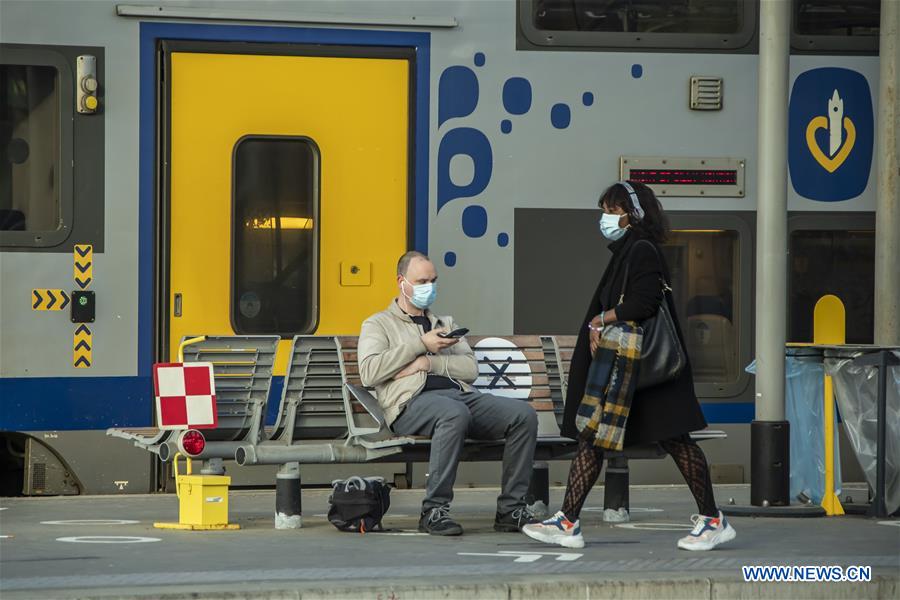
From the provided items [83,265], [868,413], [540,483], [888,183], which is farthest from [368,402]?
[888,183]

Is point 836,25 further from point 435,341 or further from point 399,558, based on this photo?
point 399,558

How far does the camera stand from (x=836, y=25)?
391 inches

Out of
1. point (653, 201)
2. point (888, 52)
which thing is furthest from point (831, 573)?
point (888, 52)

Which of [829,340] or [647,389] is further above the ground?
[829,340]

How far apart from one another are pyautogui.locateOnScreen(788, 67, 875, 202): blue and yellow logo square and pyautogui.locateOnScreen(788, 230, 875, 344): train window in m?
0.27

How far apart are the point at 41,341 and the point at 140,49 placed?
1.74 m

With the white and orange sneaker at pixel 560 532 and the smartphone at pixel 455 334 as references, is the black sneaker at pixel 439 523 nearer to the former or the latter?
the white and orange sneaker at pixel 560 532

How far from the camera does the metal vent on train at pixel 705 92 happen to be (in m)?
9.68

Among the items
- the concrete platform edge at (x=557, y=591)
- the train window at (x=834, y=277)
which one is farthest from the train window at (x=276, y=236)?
the concrete platform edge at (x=557, y=591)

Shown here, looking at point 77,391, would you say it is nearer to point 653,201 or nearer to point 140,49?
point 140,49

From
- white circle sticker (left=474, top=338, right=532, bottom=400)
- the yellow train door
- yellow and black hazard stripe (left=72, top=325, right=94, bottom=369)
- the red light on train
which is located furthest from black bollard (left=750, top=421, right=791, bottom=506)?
yellow and black hazard stripe (left=72, top=325, right=94, bottom=369)

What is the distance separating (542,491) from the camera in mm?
8453

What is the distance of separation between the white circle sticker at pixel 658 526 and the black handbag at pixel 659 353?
109 cm

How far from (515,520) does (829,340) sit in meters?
2.45
